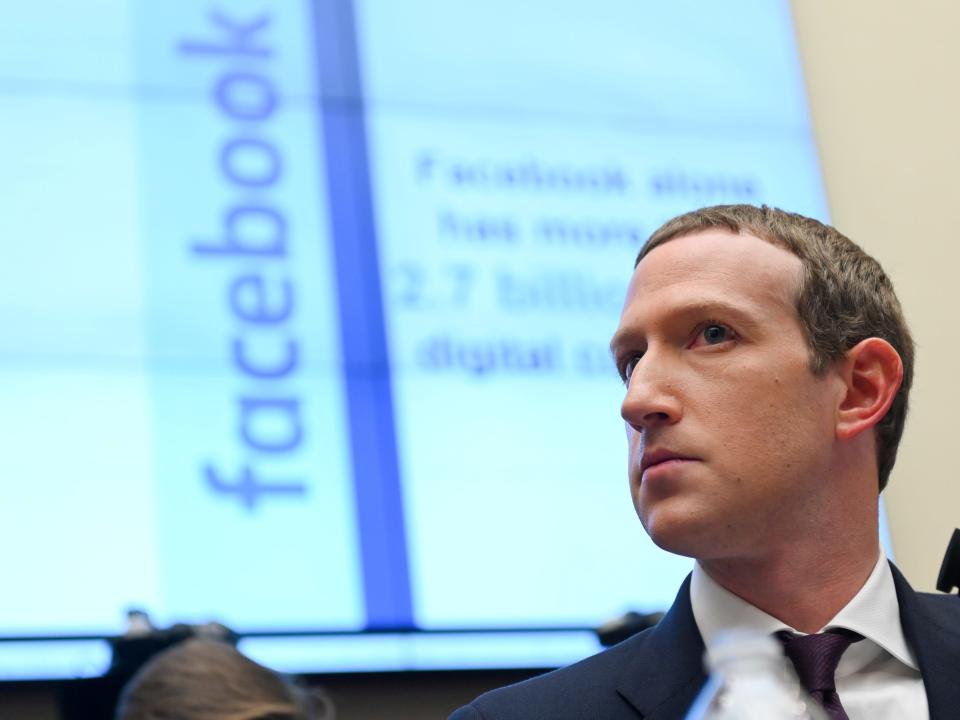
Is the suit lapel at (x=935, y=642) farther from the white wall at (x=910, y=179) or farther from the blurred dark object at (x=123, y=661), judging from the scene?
the white wall at (x=910, y=179)

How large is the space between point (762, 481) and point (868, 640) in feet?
0.74

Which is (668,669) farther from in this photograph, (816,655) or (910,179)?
(910,179)

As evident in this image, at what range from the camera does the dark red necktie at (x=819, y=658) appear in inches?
64.7

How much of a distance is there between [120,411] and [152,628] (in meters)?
0.52

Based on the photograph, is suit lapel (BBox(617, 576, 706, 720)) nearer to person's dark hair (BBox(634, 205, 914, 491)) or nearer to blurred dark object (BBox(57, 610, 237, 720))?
person's dark hair (BBox(634, 205, 914, 491))

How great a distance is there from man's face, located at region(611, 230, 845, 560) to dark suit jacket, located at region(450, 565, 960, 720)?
133 mm

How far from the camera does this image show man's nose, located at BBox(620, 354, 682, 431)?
5.83 ft

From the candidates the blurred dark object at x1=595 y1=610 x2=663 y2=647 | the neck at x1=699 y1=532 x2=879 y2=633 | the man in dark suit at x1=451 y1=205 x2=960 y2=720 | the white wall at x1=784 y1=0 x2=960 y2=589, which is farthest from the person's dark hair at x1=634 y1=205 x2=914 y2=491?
the white wall at x1=784 y1=0 x2=960 y2=589

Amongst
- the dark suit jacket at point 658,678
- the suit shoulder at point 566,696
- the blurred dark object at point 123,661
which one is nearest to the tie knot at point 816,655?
the dark suit jacket at point 658,678

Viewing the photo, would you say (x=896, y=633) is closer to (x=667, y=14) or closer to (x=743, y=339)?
(x=743, y=339)

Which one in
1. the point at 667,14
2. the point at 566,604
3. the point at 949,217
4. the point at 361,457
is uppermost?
the point at 667,14

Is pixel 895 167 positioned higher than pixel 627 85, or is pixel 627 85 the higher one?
pixel 627 85

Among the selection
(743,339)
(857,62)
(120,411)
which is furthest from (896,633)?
(857,62)

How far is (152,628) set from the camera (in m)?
3.02
